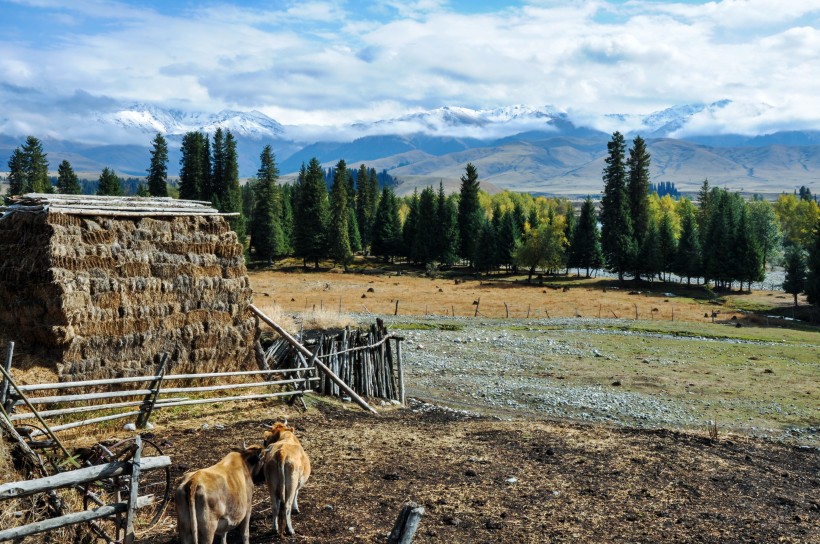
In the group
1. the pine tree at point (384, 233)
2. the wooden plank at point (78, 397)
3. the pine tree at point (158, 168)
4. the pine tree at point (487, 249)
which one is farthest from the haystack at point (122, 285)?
the pine tree at point (384, 233)

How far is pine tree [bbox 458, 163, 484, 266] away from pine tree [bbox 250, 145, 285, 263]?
84.3ft

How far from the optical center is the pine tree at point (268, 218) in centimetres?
8472

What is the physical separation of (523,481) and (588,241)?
268 ft

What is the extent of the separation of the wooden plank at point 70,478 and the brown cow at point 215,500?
0.48m

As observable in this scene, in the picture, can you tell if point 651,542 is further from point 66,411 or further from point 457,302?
point 457,302

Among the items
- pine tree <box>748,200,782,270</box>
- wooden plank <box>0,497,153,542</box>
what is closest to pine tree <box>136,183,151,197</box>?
wooden plank <box>0,497,153,542</box>

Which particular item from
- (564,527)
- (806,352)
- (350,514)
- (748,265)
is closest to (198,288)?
(350,514)

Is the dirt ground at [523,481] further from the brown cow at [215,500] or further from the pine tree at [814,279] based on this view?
the pine tree at [814,279]

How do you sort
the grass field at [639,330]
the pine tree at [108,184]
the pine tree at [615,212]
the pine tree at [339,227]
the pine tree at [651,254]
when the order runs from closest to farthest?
the grass field at [639,330], the pine tree at [108,184], the pine tree at [651,254], the pine tree at [615,212], the pine tree at [339,227]

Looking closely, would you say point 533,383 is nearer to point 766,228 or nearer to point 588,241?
point 588,241

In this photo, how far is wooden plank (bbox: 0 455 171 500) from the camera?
6523 millimetres

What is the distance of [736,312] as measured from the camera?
57281 mm

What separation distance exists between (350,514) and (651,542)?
447cm

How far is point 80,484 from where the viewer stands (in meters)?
7.17
